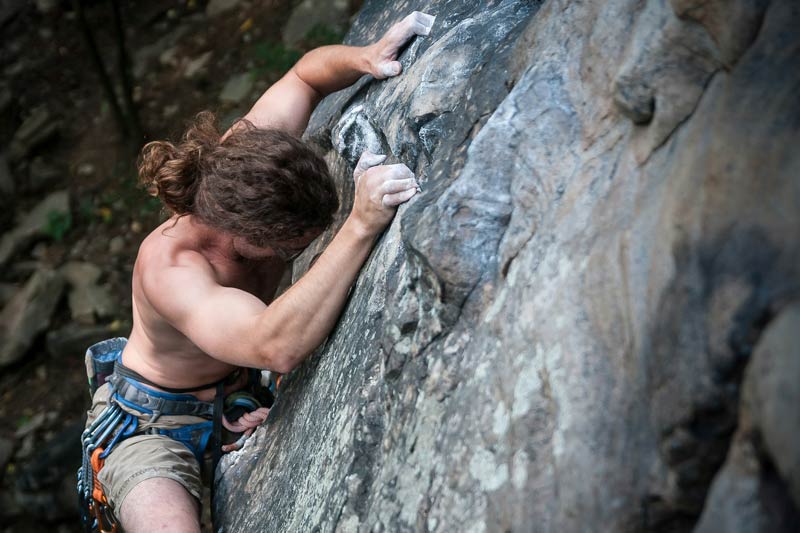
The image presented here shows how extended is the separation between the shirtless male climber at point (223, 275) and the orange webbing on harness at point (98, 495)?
14 millimetres

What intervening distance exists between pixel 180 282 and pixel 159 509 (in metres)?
0.89

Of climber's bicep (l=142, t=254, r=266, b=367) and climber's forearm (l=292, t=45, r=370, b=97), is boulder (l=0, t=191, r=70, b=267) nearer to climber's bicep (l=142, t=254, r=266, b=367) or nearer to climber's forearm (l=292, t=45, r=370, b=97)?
climber's forearm (l=292, t=45, r=370, b=97)

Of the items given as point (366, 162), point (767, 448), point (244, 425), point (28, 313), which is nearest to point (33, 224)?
point (28, 313)

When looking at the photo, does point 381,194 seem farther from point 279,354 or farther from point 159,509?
point 159,509

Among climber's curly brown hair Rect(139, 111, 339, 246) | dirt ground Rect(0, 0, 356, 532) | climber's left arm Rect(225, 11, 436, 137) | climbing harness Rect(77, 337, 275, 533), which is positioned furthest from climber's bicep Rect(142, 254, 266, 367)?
dirt ground Rect(0, 0, 356, 532)

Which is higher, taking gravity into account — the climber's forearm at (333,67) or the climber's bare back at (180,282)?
the climber's forearm at (333,67)

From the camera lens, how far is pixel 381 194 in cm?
232

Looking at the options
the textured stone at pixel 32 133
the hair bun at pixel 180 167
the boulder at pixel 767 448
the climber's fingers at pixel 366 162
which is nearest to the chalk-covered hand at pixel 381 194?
the climber's fingers at pixel 366 162

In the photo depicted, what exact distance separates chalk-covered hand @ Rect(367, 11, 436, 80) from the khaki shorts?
1.66 metres

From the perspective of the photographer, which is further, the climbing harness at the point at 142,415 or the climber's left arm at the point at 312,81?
the climbing harness at the point at 142,415

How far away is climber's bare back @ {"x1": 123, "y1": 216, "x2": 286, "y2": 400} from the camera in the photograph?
9.29ft

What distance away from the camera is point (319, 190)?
9.00 ft

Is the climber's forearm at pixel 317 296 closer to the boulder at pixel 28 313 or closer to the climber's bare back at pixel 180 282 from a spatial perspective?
the climber's bare back at pixel 180 282

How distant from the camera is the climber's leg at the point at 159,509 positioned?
2838mm
